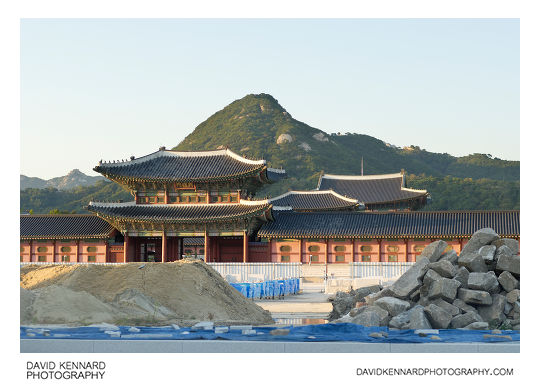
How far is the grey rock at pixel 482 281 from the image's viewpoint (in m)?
19.4

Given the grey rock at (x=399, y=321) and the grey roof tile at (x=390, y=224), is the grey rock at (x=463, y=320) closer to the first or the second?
the grey rock at (x=399, y=321)

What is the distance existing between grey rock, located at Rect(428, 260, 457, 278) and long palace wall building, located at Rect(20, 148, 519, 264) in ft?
78.6

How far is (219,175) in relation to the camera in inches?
1863

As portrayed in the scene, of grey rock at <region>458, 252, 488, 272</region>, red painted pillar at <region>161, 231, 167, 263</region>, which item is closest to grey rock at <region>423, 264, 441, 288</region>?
grey rock at <region>458, 252, 488, 272</region>

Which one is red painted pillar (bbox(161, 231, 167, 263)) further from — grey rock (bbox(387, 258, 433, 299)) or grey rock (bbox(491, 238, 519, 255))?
grey rock (bbox(387, 258, 433, 299))

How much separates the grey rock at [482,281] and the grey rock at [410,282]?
126cm

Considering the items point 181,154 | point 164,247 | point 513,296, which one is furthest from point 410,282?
point 181,154

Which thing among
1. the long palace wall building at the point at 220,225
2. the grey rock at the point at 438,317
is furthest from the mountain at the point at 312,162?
the grey rock at the point at 438,317

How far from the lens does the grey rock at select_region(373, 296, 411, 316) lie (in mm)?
18734

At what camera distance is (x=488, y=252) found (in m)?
20.7

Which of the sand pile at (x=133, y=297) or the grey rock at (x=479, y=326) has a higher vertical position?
the sand pile at (x=133, y=297)

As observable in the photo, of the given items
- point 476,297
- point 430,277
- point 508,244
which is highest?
point 508,244

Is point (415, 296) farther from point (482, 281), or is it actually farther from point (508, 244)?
point (508, 244)

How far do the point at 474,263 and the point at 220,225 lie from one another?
27.8 metres
